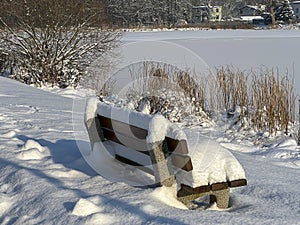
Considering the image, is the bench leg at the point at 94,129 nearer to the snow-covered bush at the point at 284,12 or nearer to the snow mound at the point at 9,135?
the snow mound at the point at 9,135

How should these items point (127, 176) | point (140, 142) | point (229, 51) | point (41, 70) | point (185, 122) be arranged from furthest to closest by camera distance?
point (229, 51) < point (41, 70) < point (185, 122) < point (127, 176) < point (140, 142)

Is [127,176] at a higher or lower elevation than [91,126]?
lower

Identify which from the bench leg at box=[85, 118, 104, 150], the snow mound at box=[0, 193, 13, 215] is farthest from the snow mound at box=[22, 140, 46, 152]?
the snow mound at box=[0, 193, 13, 215]

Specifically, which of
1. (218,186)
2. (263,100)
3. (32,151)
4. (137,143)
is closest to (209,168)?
(218,186)

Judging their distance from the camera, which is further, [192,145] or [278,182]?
[278,182]

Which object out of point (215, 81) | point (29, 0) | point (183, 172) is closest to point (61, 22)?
point (29, 0)

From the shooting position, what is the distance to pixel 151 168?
152 inches

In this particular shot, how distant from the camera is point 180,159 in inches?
135

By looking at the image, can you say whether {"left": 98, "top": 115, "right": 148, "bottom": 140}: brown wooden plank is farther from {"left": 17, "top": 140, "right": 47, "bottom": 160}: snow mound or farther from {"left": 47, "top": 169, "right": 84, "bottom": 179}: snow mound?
{"left": 17, "top": 140, "right": 47, "bottom": 160}: snow mound

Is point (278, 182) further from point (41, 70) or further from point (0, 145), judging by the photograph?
point (41, 70)

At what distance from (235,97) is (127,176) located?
4407 millimetres

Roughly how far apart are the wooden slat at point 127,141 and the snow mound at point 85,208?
0.57 m

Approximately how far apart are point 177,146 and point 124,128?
616 mm

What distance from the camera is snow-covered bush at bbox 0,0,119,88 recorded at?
42.0ft
